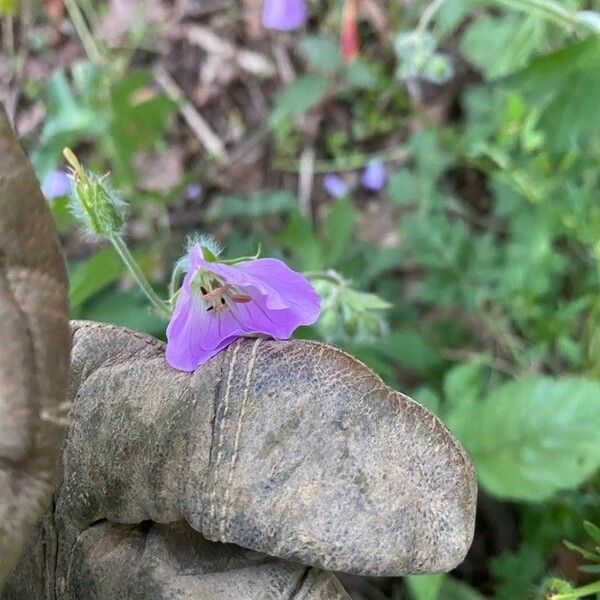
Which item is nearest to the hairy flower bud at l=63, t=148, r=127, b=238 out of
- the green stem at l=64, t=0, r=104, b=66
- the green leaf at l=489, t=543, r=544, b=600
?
the green leaf at l=489, t=543, r=544, b=600

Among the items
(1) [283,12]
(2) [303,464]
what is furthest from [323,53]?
(2) [303,464]

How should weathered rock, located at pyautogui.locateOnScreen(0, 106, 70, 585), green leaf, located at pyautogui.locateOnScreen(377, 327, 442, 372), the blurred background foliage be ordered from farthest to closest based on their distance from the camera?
green leaf, located at pyautogui.locateOnScreen(377, 327, 442, 372), the blurred background foliage, weathered rock, located at pyautogui.locateOnScreen(0, 106, 70, 585)

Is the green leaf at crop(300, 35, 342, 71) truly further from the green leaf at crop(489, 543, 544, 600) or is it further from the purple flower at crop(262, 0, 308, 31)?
the green leaf at crop(489, 543, 544, 600)

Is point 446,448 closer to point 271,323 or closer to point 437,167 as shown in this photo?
point 271,323

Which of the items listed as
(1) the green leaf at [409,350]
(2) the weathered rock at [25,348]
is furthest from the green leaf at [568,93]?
(2) the weathered rock at [25,348]

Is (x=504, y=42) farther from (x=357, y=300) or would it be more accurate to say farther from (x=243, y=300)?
(x=243, y=300)

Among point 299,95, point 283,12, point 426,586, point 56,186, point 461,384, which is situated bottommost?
point 426,586
